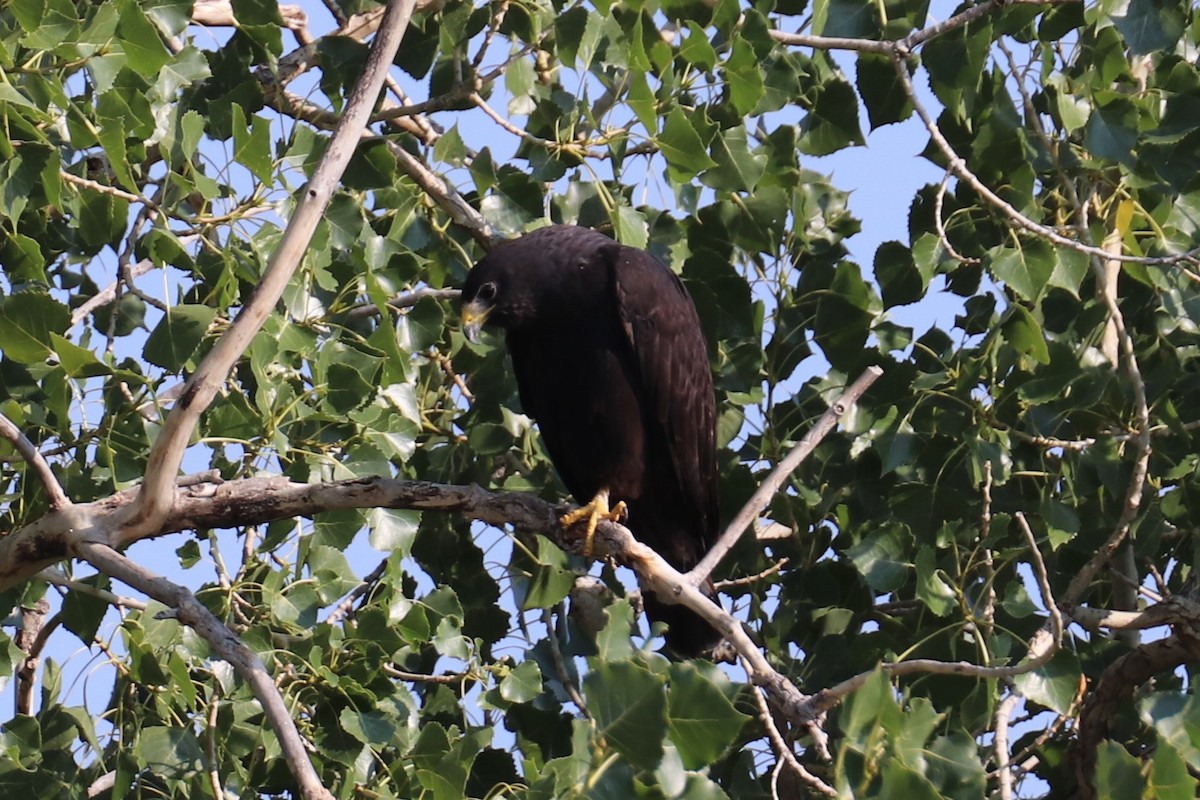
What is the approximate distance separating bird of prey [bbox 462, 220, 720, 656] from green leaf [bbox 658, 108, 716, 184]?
31.5 inches

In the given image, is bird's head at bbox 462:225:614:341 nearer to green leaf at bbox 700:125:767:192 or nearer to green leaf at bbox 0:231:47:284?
green leaf at bbox 700:125:767:192

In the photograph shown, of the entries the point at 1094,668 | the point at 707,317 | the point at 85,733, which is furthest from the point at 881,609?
the point at 85,733

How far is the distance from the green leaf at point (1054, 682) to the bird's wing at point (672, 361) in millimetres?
1527

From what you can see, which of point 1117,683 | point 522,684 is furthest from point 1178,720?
point 522,684

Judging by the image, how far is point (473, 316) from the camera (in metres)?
4.78

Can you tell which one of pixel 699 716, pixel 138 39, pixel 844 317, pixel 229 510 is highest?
pixel 138 39

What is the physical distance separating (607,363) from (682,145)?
1115 millimetres

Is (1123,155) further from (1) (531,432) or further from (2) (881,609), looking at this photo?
(1) (531,432)

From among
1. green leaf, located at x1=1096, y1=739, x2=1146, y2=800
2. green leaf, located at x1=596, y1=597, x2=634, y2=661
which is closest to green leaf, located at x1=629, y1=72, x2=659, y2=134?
green leaf, located at x1=596, y1=597, x2=634, y2=661

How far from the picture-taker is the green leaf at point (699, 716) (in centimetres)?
259

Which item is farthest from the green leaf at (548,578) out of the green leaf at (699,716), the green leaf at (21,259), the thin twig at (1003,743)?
the green leaf at (699,716)

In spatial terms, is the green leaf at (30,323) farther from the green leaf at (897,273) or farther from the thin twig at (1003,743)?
the thin twig at (1003,743)

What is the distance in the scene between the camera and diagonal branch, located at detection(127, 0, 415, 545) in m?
3.35

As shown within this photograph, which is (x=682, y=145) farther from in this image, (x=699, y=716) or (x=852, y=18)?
(x=699, y=716)
